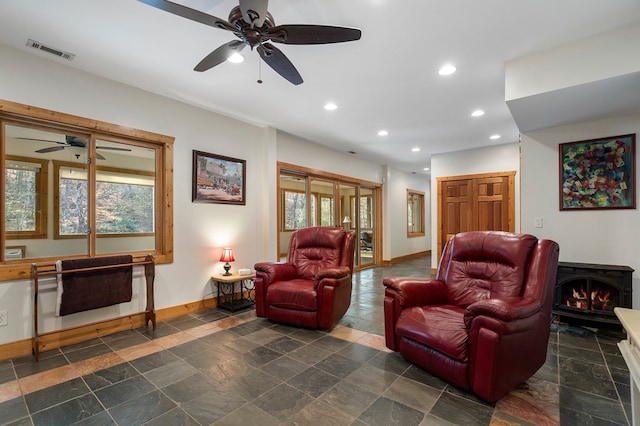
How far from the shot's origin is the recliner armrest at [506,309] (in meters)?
1.89

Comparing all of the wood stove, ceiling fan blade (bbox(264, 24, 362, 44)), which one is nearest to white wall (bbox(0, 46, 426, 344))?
ceiling fan blade (bbox(264, 24, 362, 44))

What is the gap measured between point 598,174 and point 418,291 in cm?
276

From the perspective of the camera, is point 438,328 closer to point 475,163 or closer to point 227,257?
point 227,257

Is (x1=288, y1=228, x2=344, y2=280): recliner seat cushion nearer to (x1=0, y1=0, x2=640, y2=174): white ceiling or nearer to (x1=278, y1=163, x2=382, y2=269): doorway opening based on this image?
(x1=278, y1=163, x2=382, y2=269): doorway opening

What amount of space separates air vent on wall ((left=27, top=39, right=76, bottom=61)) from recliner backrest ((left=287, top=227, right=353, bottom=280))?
3.01 m

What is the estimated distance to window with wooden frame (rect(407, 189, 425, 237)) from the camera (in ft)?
29.8

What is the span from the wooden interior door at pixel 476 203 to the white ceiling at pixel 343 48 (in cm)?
191

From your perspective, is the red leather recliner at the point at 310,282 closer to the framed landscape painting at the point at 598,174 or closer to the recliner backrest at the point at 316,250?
the recliner backrest at the point at 316,250

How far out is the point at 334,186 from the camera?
653 cm

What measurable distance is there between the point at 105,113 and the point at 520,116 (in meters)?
4.53

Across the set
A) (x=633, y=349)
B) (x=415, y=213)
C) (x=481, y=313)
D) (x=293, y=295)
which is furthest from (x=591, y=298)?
(x=415, y=213)

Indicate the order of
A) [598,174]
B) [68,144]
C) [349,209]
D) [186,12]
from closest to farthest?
[186,12] → [68,144] → [598,174] → [349,209]

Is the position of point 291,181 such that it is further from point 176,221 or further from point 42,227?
point 42,227

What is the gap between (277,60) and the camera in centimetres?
225
